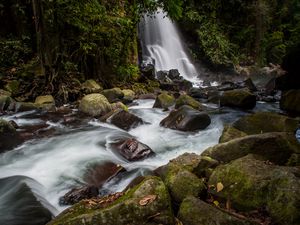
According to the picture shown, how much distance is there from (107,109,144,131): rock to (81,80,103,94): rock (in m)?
3.58

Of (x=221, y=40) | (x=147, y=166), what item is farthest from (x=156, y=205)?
(x=221, y=40)

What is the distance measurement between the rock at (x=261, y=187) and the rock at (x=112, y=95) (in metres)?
8.08

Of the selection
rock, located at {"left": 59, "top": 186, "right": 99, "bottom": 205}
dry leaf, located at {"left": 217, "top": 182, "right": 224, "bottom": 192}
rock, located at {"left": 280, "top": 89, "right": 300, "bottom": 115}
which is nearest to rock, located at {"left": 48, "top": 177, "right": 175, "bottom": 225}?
dry leaf, located at {"left": 217, "top": 182, "right": 224, "bottom": 192}

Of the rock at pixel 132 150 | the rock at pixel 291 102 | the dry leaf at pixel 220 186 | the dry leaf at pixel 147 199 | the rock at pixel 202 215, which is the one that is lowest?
the rock at pixel 291 102

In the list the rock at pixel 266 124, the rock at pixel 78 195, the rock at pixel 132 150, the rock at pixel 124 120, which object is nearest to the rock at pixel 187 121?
the rock at pixel 124 120

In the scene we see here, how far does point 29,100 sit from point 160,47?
46.4 ft

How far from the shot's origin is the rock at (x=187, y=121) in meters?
8.43

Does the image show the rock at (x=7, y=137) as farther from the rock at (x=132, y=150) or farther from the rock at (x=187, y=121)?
the rock at (x=187, y=121)

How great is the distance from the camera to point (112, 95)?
11922 mm

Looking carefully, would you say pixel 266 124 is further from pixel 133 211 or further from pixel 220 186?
pixel 133 211

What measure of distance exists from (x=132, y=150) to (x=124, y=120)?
7.58ft

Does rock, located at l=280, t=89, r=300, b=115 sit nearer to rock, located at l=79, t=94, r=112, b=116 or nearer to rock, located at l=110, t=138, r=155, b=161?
rock, located at l=79, t=94, r=112, b=116

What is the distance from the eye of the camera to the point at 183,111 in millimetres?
8781

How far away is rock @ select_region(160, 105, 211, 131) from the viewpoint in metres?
8.43
